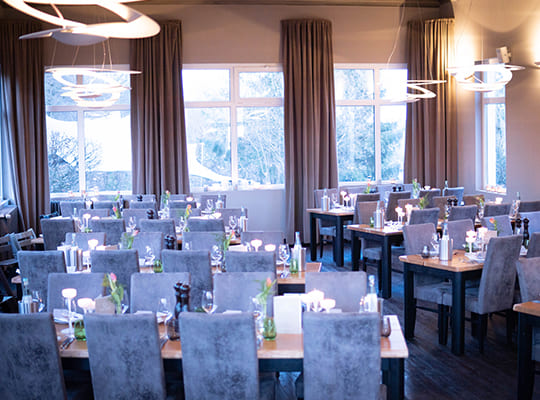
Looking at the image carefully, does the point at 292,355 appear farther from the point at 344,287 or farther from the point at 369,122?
the point at 369,122

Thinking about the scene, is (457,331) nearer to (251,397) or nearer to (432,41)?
(251,397)

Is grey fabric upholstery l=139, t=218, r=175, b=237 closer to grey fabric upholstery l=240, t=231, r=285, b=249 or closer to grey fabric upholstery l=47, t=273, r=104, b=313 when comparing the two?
grey fabric upholstery l=240, t=231, r=285, b=249

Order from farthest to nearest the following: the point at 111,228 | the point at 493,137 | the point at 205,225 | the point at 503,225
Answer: the point at 493,137 < the point at 111,228 < the point at 205,225 < the point at 503,225

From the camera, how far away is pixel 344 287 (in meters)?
3.79

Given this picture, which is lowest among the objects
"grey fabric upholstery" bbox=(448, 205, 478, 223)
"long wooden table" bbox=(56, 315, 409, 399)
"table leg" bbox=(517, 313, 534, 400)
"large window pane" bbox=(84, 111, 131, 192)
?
"table leg" bbox=(517, 313, 534, 400)

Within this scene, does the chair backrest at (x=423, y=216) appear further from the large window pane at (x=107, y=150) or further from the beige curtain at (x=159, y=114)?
the large window pane at (x=107, y=150)

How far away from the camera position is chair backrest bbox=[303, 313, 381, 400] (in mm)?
2789

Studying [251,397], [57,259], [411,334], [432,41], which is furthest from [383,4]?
[251,397]

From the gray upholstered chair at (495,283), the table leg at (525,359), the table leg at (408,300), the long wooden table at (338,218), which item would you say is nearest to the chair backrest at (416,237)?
the table leg at (408,300)

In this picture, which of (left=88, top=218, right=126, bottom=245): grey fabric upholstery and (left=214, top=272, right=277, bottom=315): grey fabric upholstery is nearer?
(left=214, top=272, right=277, bottom=315): grey fabric upholstery

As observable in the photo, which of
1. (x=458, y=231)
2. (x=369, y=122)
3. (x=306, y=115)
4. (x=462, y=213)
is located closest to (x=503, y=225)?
(x=458, y=231)

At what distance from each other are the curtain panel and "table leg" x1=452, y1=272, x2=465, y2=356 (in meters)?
6.43

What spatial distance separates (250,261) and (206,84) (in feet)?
24.3

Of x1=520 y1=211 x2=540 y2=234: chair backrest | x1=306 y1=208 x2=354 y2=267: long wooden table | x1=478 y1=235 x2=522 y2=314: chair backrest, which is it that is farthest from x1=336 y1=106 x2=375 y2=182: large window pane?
x1=478 y1=235 x2=522 y2=314: chair backrest
